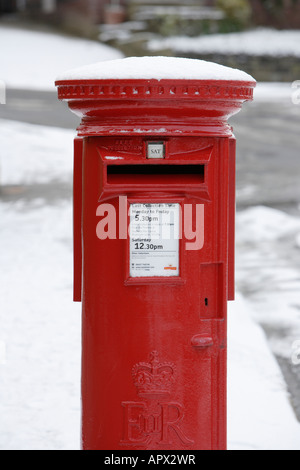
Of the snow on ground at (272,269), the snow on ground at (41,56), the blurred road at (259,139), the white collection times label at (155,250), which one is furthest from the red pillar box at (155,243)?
the snow on ground at (41,56)

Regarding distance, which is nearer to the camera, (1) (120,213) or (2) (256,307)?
(1) (120,213)

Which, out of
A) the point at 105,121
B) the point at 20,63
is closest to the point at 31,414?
the point at 105,121

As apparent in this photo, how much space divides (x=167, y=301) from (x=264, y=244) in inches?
185

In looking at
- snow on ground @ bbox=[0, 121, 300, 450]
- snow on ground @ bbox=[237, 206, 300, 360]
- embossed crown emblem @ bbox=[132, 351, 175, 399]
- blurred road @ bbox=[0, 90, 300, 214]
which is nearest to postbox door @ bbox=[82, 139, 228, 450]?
embossed crown emblem @ bbox=[132, 351, 175, 399]

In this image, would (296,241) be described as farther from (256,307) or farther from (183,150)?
(183,150)

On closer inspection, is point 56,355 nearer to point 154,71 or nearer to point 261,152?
point 154,71

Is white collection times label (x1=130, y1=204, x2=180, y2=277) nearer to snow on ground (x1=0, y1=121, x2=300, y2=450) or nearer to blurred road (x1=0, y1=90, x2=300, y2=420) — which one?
snow on ground (x1=0, y1=121, x2=300, y2=450)

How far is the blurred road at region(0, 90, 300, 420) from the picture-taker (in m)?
6.86

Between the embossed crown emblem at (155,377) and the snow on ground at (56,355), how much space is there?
40.9 inches

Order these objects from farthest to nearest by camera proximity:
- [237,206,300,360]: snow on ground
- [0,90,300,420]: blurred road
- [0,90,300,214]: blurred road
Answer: [0,90,300,214]: blurred road < [0,90,300,420]: blurred road < [237,206,300,360]: snow on ground

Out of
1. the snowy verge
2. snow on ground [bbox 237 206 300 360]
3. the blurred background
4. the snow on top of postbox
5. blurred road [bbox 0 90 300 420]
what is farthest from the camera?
blurred road [bbox 0 90 300 420]

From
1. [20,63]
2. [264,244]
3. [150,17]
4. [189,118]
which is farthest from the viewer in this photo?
[150,17]

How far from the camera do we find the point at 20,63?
22.2 m

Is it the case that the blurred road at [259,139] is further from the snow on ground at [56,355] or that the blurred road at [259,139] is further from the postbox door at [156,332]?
the postbox door at [156,332]
